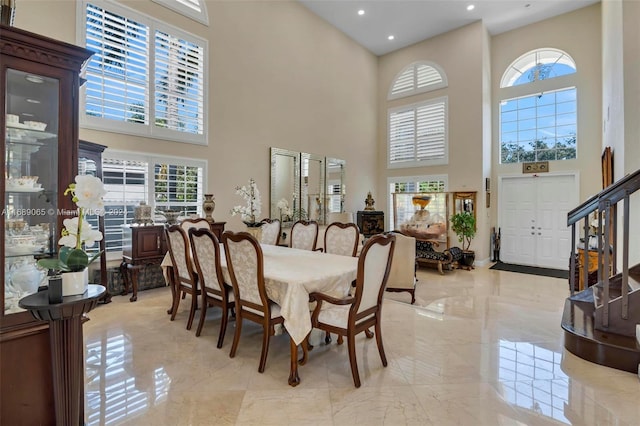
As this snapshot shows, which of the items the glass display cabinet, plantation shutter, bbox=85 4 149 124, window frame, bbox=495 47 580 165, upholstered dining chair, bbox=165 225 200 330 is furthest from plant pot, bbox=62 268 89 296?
window frame, bbox=495 47 580 165

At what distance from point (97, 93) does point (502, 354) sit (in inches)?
218

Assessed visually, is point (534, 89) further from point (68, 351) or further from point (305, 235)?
point (68, 351)

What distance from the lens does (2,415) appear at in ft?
4.75

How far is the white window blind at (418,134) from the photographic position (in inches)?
304

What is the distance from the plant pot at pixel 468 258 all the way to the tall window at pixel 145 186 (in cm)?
557

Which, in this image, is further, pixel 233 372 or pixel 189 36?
pixel 189 36

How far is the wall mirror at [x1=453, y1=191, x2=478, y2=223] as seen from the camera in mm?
7090

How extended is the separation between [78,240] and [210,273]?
1611mm

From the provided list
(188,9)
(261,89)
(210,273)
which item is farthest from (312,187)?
(210,273)

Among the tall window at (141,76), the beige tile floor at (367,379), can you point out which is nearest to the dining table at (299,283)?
the beige tile floor at (367,379)

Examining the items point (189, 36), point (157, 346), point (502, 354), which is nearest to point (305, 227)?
point (157, 346)

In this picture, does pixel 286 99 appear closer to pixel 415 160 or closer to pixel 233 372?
pixel 415 160

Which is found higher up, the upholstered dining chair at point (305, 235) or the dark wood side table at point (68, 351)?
the upholstered dining chair at point (305, 235)

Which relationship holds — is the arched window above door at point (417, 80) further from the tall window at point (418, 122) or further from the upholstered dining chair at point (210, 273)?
the upholstered dining chair at point (210, 273)
